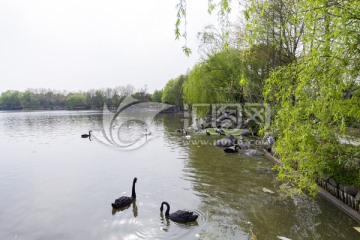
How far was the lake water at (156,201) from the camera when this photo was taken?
6924 millimetres

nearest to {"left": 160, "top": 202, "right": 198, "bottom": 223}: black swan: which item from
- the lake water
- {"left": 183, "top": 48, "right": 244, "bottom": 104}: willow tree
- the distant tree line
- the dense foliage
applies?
the lake water

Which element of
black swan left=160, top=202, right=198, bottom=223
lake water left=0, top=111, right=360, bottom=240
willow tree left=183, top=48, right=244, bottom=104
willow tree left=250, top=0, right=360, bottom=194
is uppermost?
willow tree left=183, top=48, right=244, bottom=104

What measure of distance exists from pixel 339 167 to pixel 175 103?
73.7 metres

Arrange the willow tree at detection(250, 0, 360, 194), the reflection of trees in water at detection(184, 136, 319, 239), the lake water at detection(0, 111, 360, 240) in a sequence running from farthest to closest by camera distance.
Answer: the reflection of trees in water at detection(184, 136, 319, 239)
the lake water at detection(0, 111, 360, 240)
the willow tree at detection(250, 0, 360, 194)

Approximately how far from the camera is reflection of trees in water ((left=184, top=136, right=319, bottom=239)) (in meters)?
7.07

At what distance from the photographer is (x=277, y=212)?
7852 millimetres

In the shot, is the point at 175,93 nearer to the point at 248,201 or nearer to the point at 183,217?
the point at 248,201

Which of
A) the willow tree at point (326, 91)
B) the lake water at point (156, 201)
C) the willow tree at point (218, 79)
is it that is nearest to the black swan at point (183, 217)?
the lake water at point (156, 201)

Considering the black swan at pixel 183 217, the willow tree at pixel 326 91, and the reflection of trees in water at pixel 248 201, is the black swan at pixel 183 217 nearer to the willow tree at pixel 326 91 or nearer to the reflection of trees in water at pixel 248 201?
the reflection of trees in water at pixel 248 201

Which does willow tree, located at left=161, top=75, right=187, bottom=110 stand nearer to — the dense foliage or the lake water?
the lake water

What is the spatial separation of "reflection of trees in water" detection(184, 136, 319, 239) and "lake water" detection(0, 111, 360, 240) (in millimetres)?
25

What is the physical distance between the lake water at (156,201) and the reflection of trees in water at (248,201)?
2 centimetres

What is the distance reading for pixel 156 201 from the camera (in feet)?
29.8

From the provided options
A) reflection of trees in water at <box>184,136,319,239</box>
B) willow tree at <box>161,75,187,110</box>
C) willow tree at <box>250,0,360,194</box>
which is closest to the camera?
willow tree at <box>250,0,360,194</box>
